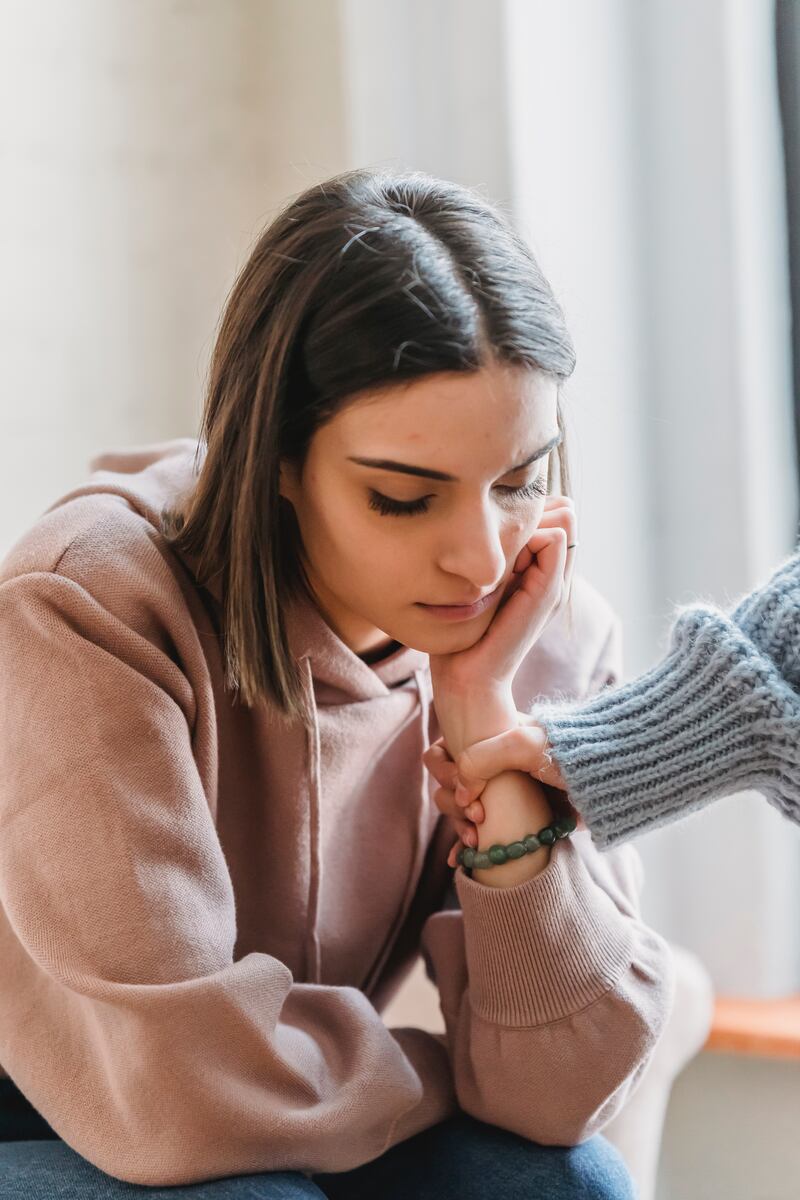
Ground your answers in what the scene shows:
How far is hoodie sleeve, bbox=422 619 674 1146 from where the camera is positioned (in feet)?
3.16

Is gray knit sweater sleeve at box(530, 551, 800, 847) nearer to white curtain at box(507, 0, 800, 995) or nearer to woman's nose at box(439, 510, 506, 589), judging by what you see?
woman's nose at box(439, 510, 506, 589)

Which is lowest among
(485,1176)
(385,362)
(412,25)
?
(485,1176)

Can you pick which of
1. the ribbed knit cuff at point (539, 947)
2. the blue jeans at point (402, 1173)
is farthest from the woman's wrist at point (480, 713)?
the blue jeans at point (402, 1173)

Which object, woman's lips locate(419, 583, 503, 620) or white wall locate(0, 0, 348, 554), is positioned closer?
woman's lips locate(419, 583, 503, 620)

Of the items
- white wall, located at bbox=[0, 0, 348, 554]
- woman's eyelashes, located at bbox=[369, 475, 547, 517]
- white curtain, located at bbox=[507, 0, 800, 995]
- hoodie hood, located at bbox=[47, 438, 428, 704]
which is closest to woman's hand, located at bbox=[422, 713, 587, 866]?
hoodie hood, located at bbox=[47, 438, 428, 704]

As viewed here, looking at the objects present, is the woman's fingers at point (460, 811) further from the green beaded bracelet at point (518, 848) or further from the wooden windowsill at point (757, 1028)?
the wooden windowsill at point (757, 1028)

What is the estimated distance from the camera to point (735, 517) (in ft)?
4.40

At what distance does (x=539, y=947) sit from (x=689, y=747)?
0.19m

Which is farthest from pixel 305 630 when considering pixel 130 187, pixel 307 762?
pixel 130 187

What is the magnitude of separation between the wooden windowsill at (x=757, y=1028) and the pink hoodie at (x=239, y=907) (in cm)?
29

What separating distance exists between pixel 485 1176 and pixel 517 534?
496 millimetres

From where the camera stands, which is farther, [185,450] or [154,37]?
[154,37]

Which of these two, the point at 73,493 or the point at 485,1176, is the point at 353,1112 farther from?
the point at 73,493

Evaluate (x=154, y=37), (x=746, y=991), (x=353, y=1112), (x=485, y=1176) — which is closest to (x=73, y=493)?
(x=353, y=1112)
